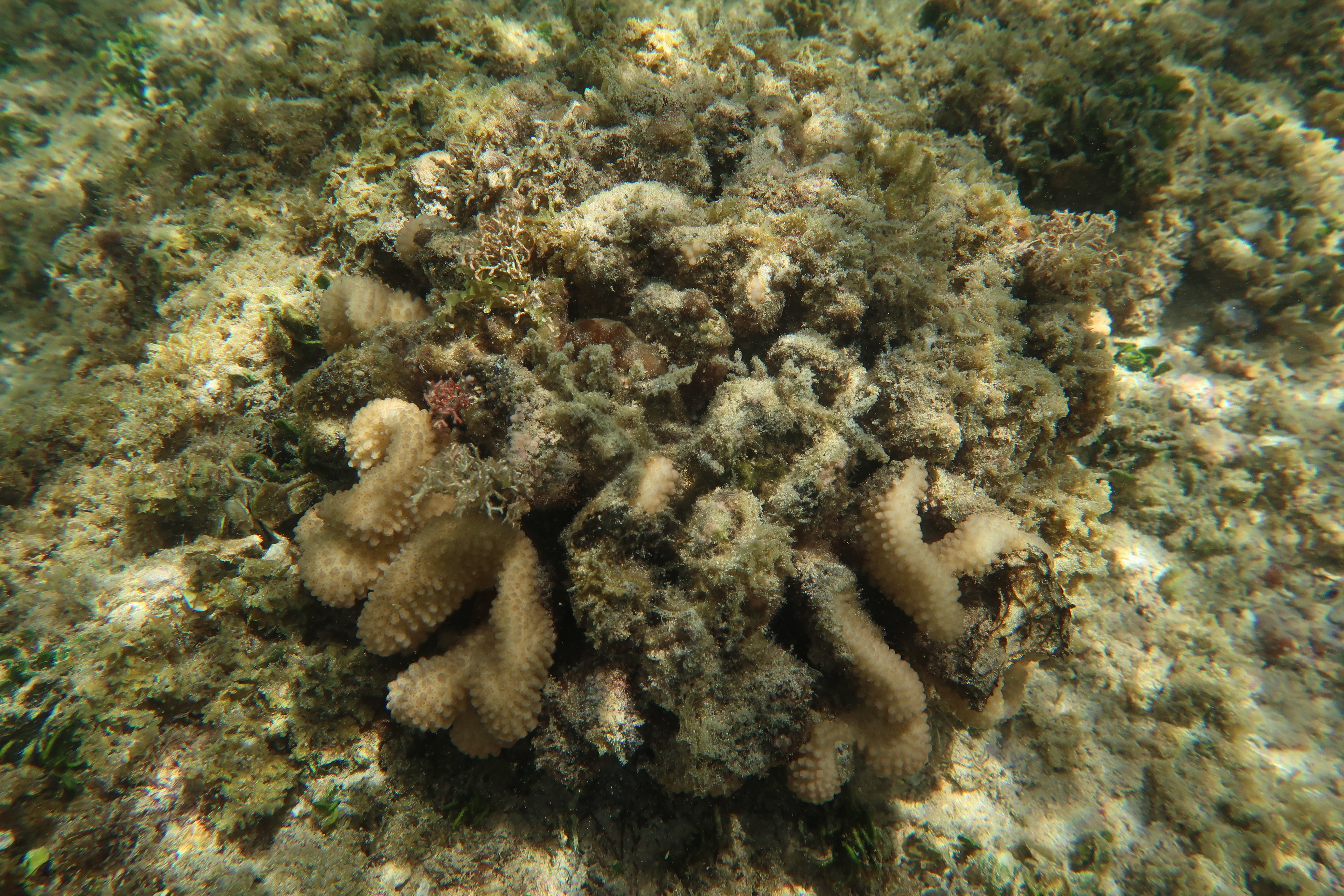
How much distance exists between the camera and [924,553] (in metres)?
2.52

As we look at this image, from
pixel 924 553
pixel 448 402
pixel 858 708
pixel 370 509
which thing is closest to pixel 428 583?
pixel 370 509

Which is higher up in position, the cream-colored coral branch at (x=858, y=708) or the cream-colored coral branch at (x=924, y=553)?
the cream-colored coral branch at (x=924, y=553)

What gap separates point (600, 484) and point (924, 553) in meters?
1.59

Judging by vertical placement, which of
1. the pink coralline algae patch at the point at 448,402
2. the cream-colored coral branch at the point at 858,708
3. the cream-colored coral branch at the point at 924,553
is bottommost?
the cream-colored coral branch at the point at 858,708

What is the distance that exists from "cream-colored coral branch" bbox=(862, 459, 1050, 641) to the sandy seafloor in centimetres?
41

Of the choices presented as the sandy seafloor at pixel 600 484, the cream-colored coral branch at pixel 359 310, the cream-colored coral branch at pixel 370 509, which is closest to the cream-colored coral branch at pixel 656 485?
the sandy seafloor at pixel 600 484

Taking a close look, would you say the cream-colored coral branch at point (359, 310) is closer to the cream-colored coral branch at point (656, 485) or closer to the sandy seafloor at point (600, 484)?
the sandy seafloor at point (600, 484)

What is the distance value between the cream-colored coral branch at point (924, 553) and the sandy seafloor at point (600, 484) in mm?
410

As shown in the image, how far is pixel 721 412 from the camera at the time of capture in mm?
2625

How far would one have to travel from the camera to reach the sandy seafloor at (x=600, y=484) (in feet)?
8.69

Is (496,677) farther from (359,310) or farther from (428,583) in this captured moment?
(359,310)

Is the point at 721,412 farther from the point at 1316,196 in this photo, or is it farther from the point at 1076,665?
the point at 1316,196

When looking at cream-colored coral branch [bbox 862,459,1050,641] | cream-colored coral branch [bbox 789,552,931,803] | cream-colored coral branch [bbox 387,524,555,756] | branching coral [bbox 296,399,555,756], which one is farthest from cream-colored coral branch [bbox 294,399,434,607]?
cream-colored coral branch [bbox 862,459,1050,641]

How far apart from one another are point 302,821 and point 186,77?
7525 millimetres
